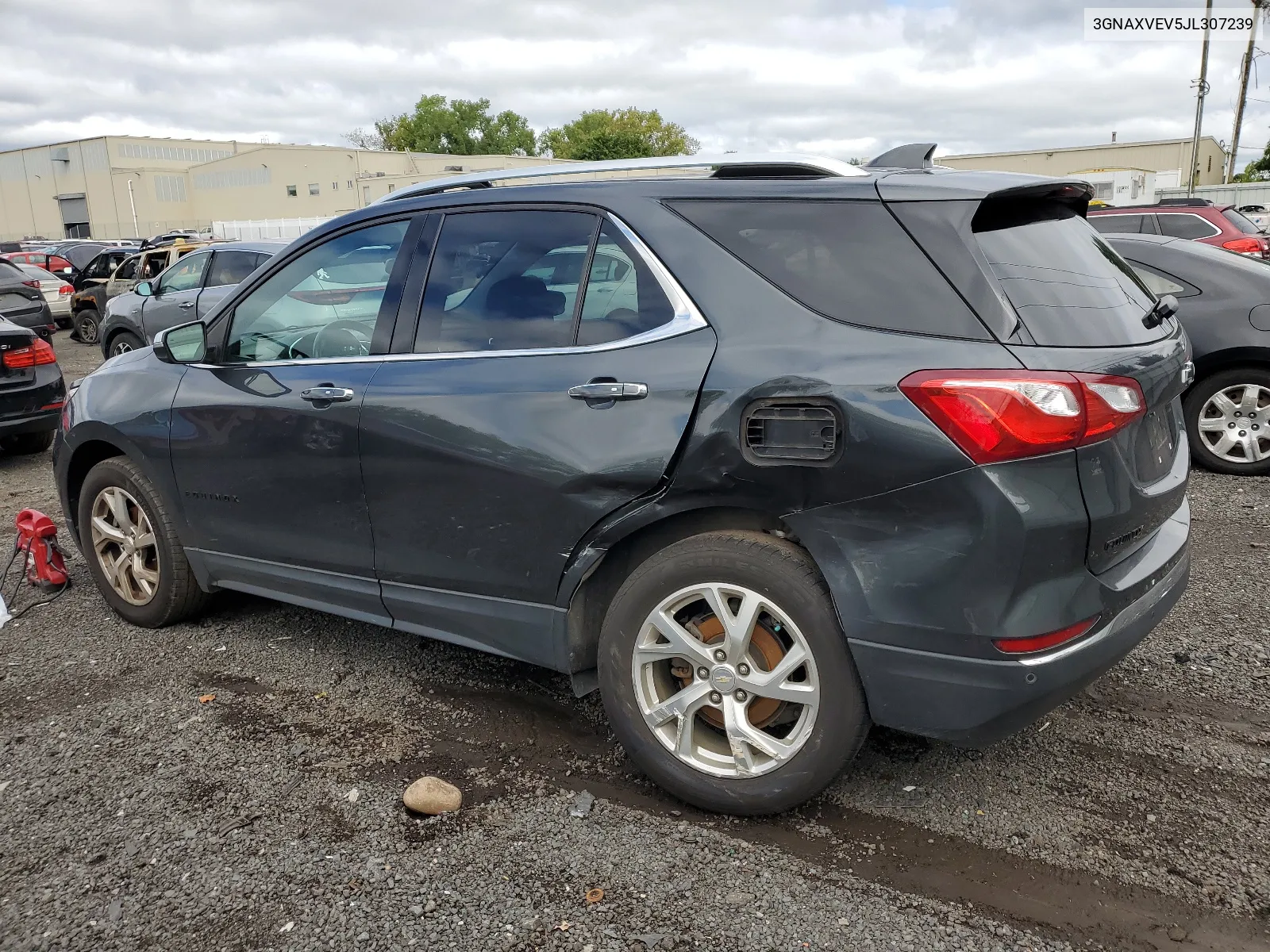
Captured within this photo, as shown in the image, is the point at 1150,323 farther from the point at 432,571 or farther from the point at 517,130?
the point at 517,130

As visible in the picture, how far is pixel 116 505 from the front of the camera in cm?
457

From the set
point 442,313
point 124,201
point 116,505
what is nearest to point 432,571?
point 442,313

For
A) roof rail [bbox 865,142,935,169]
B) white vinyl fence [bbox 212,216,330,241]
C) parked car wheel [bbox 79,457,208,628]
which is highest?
white vinyl fence [bbox 212,216,330,241]

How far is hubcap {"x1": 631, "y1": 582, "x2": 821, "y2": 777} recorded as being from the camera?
9.13 ft

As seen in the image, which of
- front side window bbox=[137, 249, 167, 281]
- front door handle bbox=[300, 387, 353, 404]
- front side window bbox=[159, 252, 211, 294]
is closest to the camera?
front door handle bbox=[300, 387, 353, 404]

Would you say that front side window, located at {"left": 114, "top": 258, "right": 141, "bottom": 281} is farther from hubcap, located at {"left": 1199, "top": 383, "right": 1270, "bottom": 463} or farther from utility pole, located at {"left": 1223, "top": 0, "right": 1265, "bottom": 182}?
utility pole, located at {"left": 1223, "top": 0, "right": 1265, "bottom": 182}

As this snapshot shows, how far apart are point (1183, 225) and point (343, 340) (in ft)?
42.1

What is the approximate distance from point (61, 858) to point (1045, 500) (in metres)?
2.90

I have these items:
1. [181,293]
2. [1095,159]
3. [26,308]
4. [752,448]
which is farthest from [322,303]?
[1095,159]

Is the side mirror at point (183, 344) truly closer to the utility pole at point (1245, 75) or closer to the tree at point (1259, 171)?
the utility pole at point (1245, 75)

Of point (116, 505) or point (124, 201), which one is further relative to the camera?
point (124, 201)

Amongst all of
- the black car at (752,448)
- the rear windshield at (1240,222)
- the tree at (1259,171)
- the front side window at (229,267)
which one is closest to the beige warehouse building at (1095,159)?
the tree at (1259,171)

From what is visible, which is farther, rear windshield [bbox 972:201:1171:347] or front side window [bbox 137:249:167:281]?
front side window [bbox 137:249:167:281]

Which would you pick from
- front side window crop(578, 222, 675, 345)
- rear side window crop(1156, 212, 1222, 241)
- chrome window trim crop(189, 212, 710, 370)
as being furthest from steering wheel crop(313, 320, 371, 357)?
rear side window crop(1156, 212, 1222, 241)
